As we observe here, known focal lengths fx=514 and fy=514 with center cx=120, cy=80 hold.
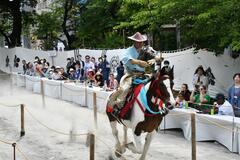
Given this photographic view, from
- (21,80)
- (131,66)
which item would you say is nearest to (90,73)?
(21,80)

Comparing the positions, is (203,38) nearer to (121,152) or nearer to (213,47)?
(213,47)

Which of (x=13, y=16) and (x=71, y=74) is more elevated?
(x=13, y=16)

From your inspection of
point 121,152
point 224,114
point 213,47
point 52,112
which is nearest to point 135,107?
point 121,152

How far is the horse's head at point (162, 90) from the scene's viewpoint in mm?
9789

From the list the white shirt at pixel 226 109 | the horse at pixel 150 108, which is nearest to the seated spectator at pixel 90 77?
the white shirt at pixel 226 109

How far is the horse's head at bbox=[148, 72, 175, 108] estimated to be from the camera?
979cm

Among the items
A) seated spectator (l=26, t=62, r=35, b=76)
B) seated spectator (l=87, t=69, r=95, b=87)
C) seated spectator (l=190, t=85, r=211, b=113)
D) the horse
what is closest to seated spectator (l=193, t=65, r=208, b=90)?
seated spectator (l=190, t=85, r=211, b=113)

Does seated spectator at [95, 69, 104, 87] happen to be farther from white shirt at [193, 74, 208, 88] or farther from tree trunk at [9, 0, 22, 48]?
tree trunk at [9, 0, 22, 48]

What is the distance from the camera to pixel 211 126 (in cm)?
1273

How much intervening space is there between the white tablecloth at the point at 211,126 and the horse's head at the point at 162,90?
8.49 feet

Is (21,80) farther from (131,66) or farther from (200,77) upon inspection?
(131,66)

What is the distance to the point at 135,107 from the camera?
10.4 metres

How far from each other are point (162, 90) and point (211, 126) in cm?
336

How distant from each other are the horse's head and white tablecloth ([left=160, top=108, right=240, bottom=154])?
259 cm
